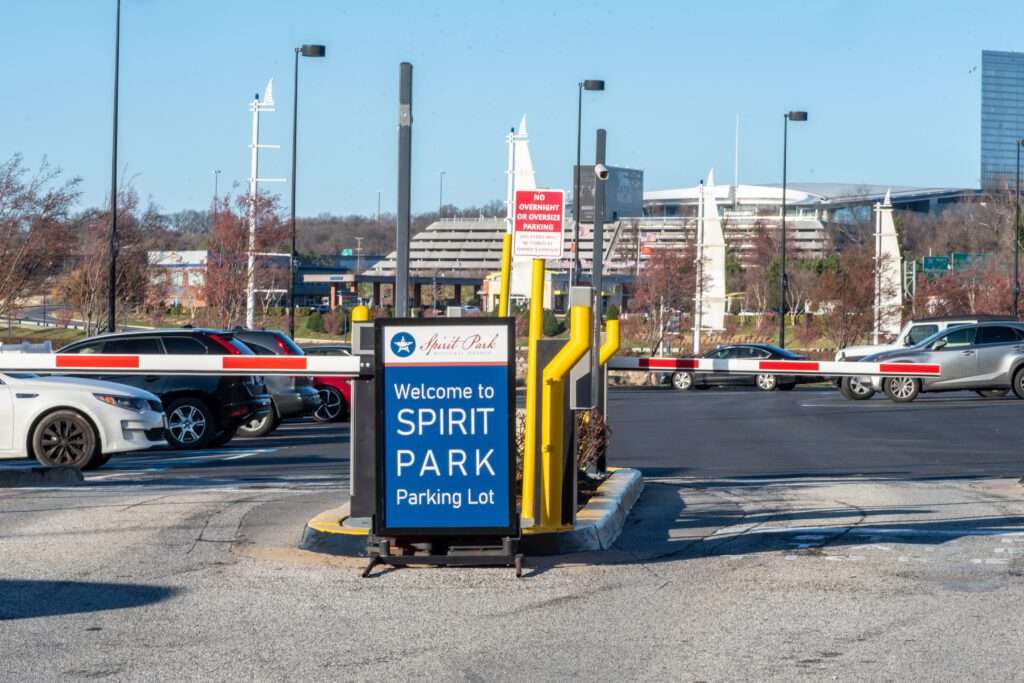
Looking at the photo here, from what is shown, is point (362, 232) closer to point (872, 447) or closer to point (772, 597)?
point (872, 447)

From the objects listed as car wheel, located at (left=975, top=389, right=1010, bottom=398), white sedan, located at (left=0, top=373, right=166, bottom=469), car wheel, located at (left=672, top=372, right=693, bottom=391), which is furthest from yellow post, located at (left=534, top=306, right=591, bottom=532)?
car wheel, located at (left=672, top=372, right=693, bottom=391)

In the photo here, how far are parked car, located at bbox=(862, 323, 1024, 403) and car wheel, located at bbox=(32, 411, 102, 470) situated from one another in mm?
19718

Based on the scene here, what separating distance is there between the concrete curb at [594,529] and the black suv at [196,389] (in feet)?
30.3

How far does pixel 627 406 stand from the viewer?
31.2m

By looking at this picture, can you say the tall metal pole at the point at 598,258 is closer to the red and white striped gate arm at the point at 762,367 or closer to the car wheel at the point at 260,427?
the red and white striped gate arm at the point at 762,367

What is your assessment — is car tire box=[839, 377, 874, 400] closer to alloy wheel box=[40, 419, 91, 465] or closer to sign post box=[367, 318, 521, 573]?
alloy wheel box=[40, 419, 91, 465]

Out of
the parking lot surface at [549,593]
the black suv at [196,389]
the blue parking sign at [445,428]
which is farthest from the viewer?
the black suv at [196,389]

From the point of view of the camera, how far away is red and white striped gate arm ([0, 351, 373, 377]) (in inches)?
463

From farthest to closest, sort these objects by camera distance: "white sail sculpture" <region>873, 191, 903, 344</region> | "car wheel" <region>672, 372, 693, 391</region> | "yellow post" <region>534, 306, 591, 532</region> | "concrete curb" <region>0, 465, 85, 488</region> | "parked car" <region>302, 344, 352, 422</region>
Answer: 1. "white sail sculpture" <region>873, 191, 903, 344</region>
2. "car wheel" <region>672, 372, 693, 391</region>
3. "parked car" <region>302, 344, 352, 422</region>
4. "concrete curb" <region>0, 465, 85, 488</region>
5. "yellow post" <region>534, 306, 591, 532</region>

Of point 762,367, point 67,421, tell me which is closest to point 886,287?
point 67,421

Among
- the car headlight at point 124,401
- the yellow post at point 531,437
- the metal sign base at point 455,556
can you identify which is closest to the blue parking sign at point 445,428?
the metal sign base at point 455,556

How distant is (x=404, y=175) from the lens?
11117mm

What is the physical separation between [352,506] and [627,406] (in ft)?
72.6

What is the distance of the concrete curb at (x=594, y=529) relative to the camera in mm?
9180
